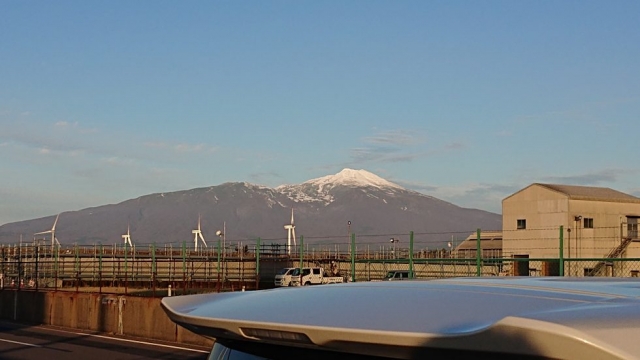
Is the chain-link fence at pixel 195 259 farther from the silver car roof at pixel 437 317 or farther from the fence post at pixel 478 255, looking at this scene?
the silver car roof at pixel 437 317

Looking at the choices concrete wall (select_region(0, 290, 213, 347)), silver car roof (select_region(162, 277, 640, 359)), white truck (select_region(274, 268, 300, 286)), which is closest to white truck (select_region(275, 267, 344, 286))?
white truck (select_region(274, 268, 300, 286))

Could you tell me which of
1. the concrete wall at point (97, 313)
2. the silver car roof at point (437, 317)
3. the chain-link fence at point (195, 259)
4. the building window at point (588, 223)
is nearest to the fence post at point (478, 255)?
the concrete wall at point (97, 313)

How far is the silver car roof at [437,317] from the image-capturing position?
2100 mm

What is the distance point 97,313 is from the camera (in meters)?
25.8

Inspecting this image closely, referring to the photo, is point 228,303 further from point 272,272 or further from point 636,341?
point 272,272

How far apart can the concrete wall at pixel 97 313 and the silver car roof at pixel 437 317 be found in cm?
1697

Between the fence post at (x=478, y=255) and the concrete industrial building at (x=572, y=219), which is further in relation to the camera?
the concrete industrial building at (x=572, y=219)

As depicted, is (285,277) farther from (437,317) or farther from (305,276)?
(437,317)

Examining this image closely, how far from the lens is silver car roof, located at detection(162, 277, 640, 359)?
2.10 m

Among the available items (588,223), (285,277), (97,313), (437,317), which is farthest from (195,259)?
(437,317)

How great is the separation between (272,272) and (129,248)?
45.8ft

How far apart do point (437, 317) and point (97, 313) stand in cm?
2440

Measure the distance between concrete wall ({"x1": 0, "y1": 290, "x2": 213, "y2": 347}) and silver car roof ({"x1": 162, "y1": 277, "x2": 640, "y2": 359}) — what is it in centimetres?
1697

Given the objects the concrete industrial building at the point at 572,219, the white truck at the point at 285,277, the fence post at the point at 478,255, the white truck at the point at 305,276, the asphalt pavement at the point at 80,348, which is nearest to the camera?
the asphalt pavement at the point at 80,348
